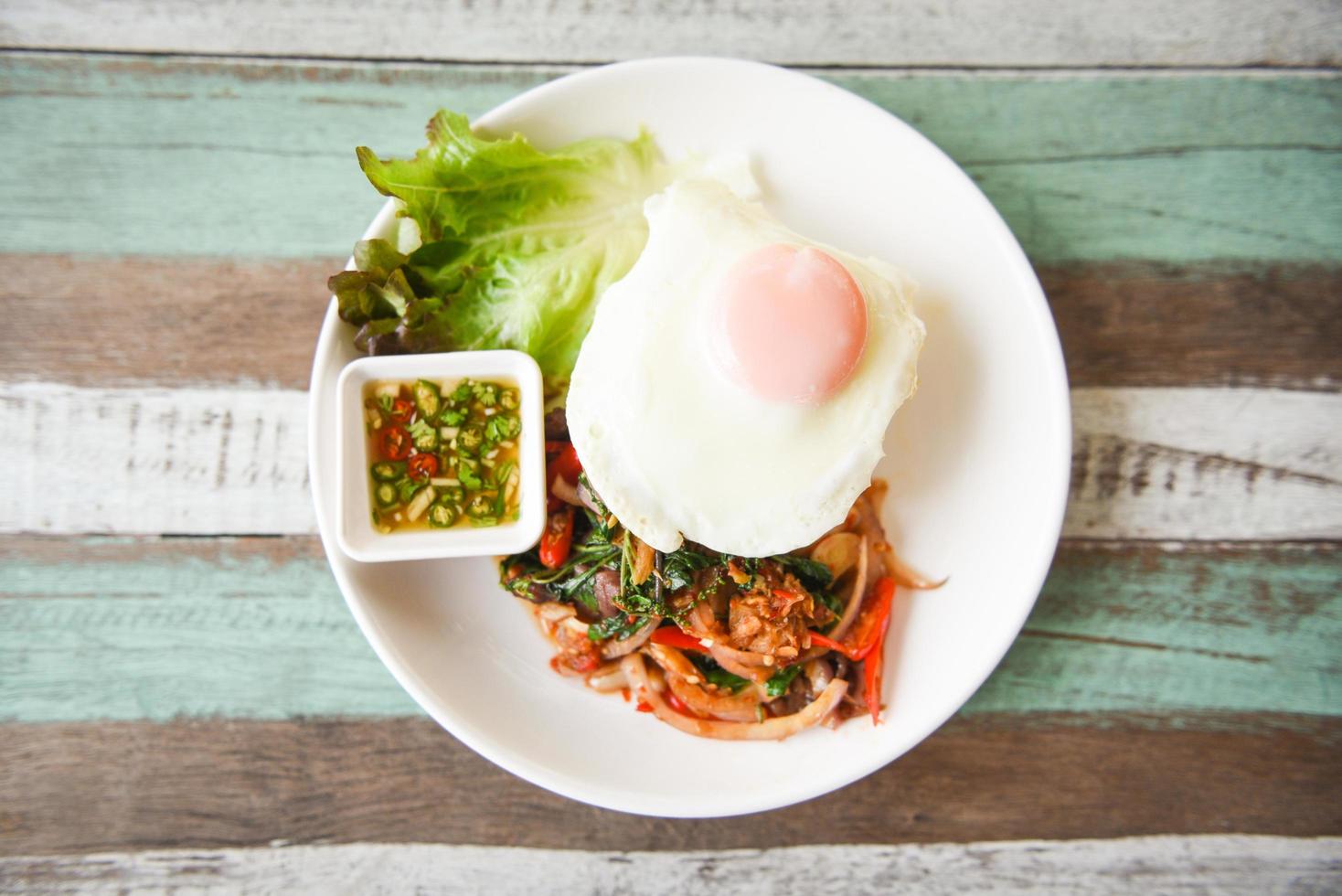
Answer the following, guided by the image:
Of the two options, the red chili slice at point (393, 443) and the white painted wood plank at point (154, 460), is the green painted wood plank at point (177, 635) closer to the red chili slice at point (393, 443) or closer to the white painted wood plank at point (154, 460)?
the white painted wood plank at point (154, 460)

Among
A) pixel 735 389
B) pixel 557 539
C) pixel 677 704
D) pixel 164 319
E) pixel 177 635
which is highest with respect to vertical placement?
pixel 735 389

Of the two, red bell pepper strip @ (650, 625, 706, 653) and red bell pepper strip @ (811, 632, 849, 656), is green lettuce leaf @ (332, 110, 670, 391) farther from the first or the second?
red bell pepper strip @ (811, 632, 849, 656)

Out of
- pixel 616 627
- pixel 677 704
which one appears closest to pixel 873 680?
pixel 677 704

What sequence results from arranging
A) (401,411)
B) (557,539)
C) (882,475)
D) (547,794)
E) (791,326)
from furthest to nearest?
1. (547,794)
2. (882,475)
3. (557,539)
4. (401,411)
5. (791,326)

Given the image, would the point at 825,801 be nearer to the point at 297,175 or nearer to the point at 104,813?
the point at 104,813

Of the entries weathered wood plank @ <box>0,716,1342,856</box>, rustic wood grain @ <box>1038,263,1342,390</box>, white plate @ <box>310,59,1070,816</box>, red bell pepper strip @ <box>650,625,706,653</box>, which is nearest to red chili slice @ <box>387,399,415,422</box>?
white plate @ <box>310,59,1070,816</box>

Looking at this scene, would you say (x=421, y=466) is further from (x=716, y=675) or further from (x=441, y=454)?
(x=716, y=675)

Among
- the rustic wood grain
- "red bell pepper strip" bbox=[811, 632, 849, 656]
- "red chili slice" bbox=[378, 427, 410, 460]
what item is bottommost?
"red bell pepper strip" bbox=[811, 632, 849, 656]
